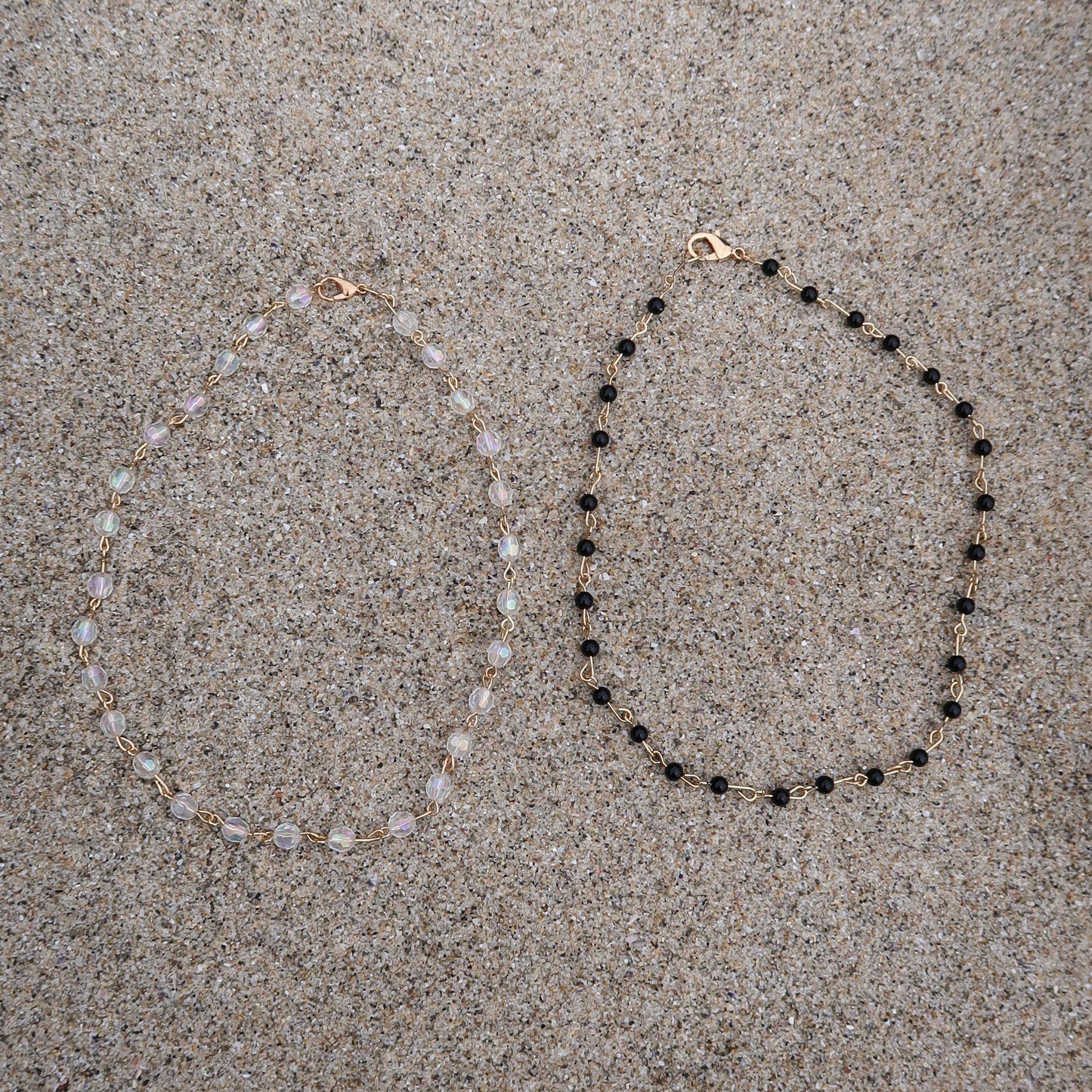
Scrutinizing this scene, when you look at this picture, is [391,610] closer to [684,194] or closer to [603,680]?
[603,680]

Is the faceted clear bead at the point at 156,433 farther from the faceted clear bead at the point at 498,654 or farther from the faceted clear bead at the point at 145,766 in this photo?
the faceted clear bead at the point at 498,654

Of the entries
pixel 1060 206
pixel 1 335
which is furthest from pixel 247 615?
pixel 1060 206

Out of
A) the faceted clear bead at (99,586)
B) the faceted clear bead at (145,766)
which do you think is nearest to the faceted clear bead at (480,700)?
the faceted clear bead at (145,766)

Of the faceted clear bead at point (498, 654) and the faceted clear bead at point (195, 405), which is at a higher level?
the faceted clear bead at point (195, 405)

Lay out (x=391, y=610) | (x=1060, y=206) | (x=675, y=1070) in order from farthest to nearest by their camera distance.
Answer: (x=1060, y=206)
(x=391, y=610)
(x=675, y=1070)

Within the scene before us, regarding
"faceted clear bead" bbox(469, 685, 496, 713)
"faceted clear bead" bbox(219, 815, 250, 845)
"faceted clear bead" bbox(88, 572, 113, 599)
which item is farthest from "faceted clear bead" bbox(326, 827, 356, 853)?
"faceted clear bead" bbox(88, 572, 113, 599)

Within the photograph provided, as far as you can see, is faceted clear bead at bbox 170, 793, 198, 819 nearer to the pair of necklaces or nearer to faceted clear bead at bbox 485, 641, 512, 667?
the pair of necklaces

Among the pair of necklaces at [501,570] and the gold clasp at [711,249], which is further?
the gold clasp at [711,249]
